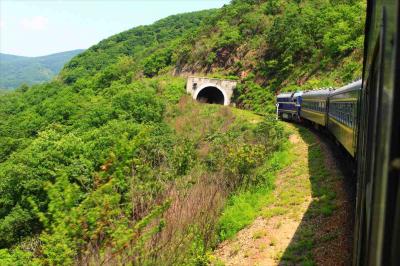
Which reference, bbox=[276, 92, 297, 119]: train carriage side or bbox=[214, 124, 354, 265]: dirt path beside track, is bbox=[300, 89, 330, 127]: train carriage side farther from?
bbox=[214, 124, 354, 265]: dirt path beside track

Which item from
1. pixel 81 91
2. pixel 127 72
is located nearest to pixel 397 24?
pixel 81 91

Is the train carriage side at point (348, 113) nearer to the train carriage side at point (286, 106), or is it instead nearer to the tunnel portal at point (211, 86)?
the train carriage side at point (286, 106)

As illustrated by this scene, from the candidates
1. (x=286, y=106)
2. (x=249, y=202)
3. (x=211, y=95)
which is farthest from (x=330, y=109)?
(x=211, y=95)

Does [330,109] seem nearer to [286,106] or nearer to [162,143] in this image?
[162,143]

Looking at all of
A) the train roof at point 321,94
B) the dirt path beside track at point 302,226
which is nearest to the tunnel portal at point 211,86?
the train roof at point 321,94

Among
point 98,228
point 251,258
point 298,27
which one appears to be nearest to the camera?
point 98,228

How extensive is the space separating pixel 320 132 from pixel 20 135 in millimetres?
41115

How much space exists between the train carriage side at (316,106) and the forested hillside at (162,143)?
245 cm

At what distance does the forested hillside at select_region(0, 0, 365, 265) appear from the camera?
7.05 meters

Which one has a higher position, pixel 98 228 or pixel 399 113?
pixel 399 113

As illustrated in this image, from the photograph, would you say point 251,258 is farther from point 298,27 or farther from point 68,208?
point 298,27

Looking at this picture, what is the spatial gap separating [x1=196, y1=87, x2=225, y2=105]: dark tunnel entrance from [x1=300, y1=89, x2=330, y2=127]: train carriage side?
32.7 m

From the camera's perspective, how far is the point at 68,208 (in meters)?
6.64

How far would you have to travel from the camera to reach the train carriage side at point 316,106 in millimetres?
21984
